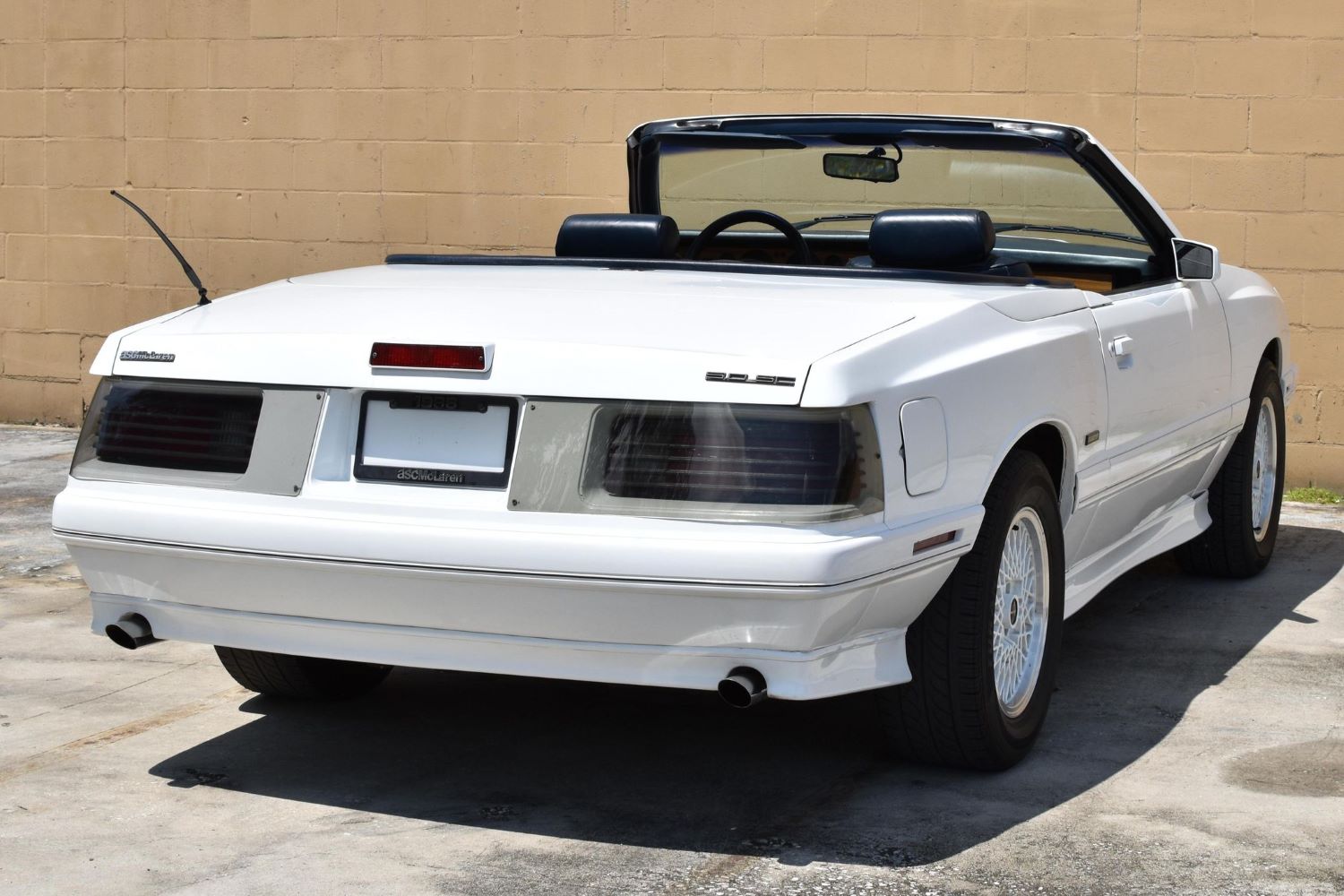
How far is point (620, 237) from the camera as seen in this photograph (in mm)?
4879

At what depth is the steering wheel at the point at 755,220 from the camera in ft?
16.8

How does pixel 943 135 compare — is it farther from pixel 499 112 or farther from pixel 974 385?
pixel 499 112

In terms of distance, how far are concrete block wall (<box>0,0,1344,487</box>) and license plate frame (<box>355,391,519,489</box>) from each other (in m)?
5.34

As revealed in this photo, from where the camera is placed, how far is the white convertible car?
3.43 meters

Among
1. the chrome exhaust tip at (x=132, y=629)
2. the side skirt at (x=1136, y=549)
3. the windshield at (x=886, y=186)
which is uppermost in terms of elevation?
the windshield at (x=886, y=186)

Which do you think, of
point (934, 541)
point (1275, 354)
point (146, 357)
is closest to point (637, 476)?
point (934, 541)

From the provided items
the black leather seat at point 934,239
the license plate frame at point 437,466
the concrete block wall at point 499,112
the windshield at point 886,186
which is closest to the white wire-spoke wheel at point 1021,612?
the black leather seat at point 934,239

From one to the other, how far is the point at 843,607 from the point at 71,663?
2.66 meters

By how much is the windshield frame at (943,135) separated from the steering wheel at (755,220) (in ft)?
1.31

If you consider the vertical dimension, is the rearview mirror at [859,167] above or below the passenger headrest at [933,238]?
above

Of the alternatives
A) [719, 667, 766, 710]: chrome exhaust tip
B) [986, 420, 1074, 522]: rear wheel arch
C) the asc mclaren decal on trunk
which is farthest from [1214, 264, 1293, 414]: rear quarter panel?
the asc mclaren decal on trunk

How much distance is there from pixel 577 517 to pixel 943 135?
7.58 ft

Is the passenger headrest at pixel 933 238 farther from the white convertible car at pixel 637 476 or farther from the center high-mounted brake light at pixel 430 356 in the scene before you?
the center high-mounted brake light at pixel 430 356

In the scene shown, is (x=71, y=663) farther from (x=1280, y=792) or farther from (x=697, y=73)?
(x=697, y=73)
